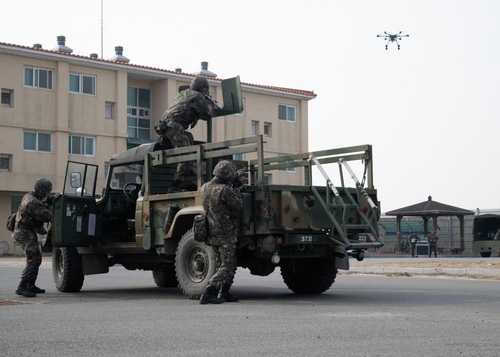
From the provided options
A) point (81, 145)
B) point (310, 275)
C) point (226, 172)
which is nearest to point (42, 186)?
point (226, 172)

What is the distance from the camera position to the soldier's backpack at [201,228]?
1154 centimetres

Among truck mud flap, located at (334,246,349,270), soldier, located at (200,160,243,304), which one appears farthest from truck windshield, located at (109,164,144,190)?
truck mud flap, located at (334,246,349,270)

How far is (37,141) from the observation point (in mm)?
45344

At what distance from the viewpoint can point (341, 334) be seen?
7.84 m

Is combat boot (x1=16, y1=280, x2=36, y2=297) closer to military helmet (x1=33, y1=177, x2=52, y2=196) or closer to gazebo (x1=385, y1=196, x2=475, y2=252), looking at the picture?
military helmet (x1=33, y1=177, x2=52, y2=196)

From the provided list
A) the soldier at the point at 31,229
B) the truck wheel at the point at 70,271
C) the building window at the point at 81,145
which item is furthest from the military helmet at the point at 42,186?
the building window at the point at 81,145

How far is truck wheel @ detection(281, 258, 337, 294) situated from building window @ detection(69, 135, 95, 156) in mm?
34364

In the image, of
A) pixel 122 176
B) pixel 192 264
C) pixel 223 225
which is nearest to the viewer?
pixel 223 225

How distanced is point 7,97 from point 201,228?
35136mm

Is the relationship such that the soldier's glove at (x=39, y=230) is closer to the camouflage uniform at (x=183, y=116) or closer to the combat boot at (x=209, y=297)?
the camouflage uniform at (x=183, y=116)

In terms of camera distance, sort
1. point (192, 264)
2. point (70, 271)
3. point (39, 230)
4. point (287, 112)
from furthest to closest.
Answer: point (287, 112) → point (70, 271) → point (39, 230) → point (192, 264)

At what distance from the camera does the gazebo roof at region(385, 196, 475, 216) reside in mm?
48000

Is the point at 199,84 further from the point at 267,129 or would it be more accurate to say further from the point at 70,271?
the point at 267,129

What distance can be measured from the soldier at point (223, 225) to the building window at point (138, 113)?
39369 mm
